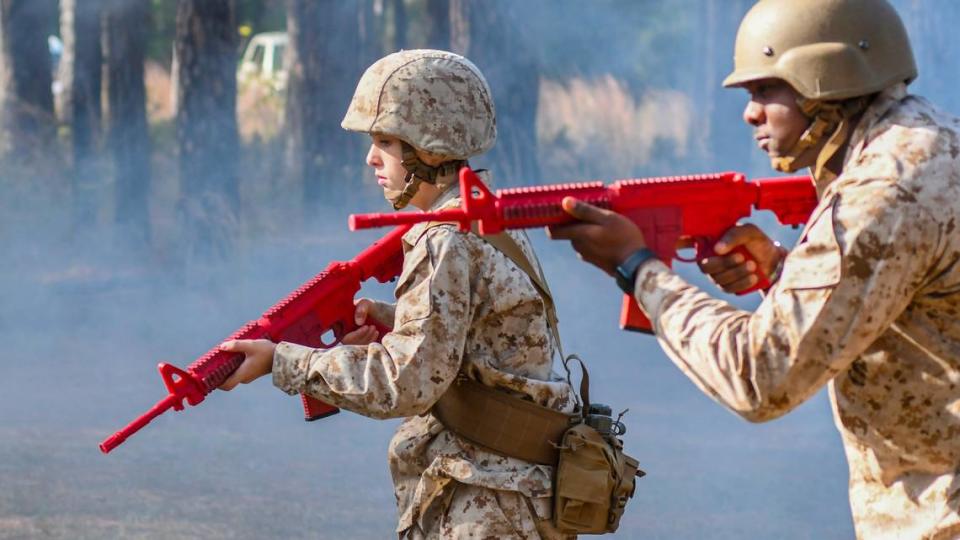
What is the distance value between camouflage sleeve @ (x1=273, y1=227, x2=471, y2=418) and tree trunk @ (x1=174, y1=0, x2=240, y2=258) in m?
12.5

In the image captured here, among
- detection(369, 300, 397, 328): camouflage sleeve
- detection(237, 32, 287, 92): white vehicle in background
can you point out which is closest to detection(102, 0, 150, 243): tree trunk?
detection(237, 32, 287, 92): white vehicle in background

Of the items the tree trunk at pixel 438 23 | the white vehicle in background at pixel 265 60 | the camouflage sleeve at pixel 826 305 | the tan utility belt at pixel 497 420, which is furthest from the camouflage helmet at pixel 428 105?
the white vehicle in background at pixel 265 60

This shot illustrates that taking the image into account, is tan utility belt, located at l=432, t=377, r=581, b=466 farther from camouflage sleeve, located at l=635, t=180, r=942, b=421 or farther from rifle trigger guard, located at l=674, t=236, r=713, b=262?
camouflage sleeve, located at l=635, t=180, r=942, b=421

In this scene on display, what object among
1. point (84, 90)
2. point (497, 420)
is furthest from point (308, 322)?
point (84, 90)

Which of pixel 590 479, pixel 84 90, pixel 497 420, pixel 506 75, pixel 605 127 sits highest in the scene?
pixel 497 420

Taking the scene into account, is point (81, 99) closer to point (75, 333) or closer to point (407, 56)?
point (75, 333)

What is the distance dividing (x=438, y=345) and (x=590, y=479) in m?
0.52

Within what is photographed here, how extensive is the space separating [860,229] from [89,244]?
1625 centimetres

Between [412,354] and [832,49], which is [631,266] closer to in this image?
[832,49]

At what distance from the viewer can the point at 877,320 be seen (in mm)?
3123

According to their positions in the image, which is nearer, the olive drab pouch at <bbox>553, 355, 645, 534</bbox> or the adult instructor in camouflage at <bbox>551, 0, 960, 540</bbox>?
the adult instructor in camouflage at <bbox>551, 0, 960, 540</bbox>

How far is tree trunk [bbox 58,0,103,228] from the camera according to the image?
19.8m

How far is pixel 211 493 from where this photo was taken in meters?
8.57

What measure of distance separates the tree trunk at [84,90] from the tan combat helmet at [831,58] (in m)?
16.4
